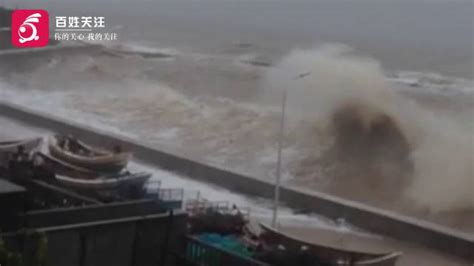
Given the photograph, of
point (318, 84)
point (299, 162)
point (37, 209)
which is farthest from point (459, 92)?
point (37, 209)

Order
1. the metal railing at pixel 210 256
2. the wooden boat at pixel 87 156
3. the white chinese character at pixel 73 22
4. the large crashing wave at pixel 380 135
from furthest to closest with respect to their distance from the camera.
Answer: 1. the large crashing wave at pixel 380 135
2. the wooden boat at pixel 87 156
3. the white chinese character at pixel 73 22
4. the metal railing at pixel 210 256

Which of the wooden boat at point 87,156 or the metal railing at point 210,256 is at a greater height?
the metal railing at point 210,256

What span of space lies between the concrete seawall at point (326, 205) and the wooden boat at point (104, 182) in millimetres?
660

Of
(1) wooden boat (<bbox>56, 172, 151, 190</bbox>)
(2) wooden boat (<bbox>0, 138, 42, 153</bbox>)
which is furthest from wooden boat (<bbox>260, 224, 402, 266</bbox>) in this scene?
(2) wooden boat (<bbox>0, 138, 42, 153</bbox>)

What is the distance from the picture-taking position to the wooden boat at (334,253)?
320cm

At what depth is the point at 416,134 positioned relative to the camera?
7043 millimetres

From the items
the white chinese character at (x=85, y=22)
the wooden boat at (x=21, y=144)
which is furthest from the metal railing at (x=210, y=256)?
the wooden boat at (x=21, y=144)

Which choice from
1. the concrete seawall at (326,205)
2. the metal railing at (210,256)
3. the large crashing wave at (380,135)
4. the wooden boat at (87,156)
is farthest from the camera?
the large crashing wave at (380,135)

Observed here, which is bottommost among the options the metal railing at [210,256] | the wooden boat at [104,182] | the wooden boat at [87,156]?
the wooden boat at [87,156]

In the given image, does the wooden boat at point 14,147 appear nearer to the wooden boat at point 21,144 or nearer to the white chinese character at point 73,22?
the wooden boat at point 21,144

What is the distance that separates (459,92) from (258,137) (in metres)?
4.71

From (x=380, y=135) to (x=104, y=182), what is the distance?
11.3 feet

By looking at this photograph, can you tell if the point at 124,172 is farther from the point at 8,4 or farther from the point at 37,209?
the point at 8,4

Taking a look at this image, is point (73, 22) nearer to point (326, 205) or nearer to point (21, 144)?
point (21, 144)
